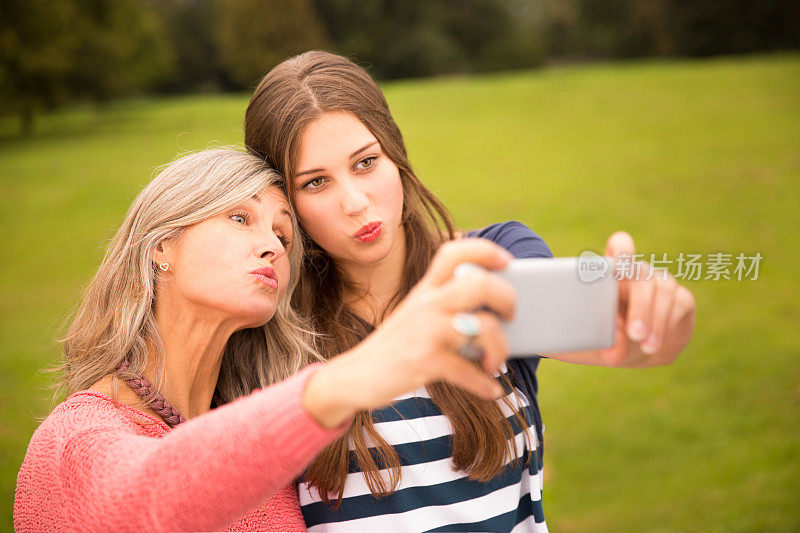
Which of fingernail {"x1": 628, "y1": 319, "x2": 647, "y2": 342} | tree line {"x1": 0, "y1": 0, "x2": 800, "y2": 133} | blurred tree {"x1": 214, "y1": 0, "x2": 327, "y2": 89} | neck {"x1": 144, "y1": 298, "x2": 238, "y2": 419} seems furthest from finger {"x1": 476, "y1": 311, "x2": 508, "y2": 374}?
blurred tree {"x1": 214, "y1": 0, "x2": 327, "y2": 89}

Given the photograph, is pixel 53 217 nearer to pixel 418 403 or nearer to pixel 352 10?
pixel 418 403

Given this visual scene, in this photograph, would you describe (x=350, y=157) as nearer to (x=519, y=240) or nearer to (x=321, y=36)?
(x=519, y=240)

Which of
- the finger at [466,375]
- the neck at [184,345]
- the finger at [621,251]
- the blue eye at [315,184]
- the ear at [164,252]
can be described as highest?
the finger at [621,251]

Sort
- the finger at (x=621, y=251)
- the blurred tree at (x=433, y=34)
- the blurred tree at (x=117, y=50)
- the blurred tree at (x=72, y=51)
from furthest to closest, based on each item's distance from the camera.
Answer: the blurred tree at (x=433, y=34) → the blurred tree at (x=117, y=50) → the blurred tree at (x=72, y=51) → the finger at (x=621, y=251)

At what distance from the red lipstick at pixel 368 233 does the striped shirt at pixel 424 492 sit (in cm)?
51

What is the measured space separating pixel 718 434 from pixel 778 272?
3.79 metres

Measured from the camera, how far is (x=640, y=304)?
1196 millimetres

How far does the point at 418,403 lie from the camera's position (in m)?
2.06

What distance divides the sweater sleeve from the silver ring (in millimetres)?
269

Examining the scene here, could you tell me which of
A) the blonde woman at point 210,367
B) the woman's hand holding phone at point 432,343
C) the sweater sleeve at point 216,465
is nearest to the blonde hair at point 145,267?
the blonde woman at point 210,367

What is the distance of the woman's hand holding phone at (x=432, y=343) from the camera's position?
3.35 ft

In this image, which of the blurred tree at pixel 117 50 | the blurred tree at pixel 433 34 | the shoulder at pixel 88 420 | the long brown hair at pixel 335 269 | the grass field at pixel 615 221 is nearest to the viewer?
the shoulder at pixel 88 420

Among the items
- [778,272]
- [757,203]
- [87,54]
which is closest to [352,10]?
[87,54]

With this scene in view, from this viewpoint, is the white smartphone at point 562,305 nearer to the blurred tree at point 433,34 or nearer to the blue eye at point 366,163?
the blue eye at point 366,163
